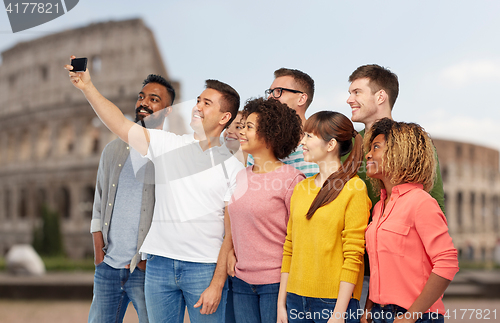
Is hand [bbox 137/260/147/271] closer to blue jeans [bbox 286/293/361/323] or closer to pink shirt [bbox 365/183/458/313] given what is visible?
blue jeans [bbox 286/293/361/323]

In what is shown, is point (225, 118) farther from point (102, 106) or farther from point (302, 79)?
point (302, 79)

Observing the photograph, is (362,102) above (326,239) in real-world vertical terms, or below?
above

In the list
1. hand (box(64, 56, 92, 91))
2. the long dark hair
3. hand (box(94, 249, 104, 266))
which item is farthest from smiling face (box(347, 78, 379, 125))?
hand (box(94, 249, 104, 266))

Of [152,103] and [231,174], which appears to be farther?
[152,103]

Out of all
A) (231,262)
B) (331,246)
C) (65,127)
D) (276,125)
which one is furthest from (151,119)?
(65,127)

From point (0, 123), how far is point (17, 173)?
3.94m

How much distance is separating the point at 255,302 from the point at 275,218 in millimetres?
478

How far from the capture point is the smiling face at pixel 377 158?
201 centimetres

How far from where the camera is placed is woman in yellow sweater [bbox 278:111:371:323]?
1932mm

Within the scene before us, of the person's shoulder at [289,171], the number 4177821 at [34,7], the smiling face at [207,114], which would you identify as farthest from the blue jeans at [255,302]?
the number 4177821 at [34,7]

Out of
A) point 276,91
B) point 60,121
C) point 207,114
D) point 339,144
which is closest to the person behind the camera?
point 339,144

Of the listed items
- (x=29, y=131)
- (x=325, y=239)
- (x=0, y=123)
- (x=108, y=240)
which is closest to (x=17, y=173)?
(x=29, y=131)

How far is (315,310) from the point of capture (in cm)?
196

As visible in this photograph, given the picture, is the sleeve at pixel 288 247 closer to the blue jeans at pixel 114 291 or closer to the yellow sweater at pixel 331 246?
the yellow sweater at pixel 331 246
